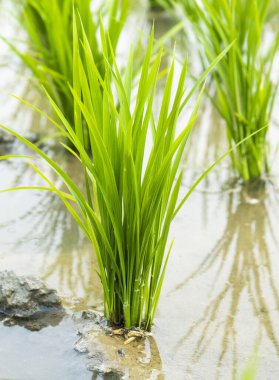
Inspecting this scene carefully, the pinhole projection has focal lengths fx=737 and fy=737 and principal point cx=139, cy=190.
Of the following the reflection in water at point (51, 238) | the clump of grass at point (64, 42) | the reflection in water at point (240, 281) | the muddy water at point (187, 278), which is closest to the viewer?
the muddy water at point (187, 278)

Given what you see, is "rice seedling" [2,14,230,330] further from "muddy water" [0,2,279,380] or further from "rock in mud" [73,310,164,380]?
"muddy water" [0,2,279,380]

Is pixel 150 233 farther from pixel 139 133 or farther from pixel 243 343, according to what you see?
pixel 243 343

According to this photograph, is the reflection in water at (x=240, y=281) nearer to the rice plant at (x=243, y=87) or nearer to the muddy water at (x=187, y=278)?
the muddy water at (x=187, y=278)

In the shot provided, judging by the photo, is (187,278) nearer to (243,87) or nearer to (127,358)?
(127,358)

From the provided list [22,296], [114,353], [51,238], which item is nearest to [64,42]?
[51,238]

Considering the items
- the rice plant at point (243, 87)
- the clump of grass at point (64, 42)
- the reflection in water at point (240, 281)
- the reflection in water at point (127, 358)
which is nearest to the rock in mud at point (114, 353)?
the reflection in water at point (127, 358)
